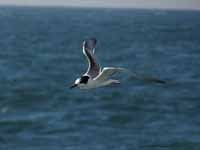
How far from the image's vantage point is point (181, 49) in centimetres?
12625

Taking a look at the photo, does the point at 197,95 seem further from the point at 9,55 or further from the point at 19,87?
the point at 9,55

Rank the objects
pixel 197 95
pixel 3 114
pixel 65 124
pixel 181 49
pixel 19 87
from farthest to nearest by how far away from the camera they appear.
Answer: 1. pixel 181 49
2. pixel 19 87
3. pixel 197 95
4. pixel 3 114
5. pixel 65 124

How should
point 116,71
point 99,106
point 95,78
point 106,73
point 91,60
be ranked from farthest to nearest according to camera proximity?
point 99,106
point 91,60
point 95,78
point 106,73
point 116,71

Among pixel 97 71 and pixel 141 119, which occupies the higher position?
pixel 97 71

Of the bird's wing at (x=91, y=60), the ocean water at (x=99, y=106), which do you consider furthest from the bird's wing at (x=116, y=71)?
the ocean water at (x=99, y=106)

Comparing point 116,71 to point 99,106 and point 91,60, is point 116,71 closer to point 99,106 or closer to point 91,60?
point 91,60

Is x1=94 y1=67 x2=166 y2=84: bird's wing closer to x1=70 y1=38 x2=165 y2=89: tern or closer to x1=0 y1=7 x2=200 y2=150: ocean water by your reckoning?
x1=70 y1=38 x2=165 y2=89: tern

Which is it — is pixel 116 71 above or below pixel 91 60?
below

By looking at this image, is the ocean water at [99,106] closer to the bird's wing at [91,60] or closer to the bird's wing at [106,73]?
the bird's wing at [91,60]

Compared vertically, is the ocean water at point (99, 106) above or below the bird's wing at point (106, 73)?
below

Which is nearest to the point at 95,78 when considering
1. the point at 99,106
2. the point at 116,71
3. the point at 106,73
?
the point at 106,73

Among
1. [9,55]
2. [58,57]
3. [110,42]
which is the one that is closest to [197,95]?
[58,57]

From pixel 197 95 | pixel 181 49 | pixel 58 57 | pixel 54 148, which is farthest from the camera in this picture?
pixel 181 49

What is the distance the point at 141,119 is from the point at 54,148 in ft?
45.0
